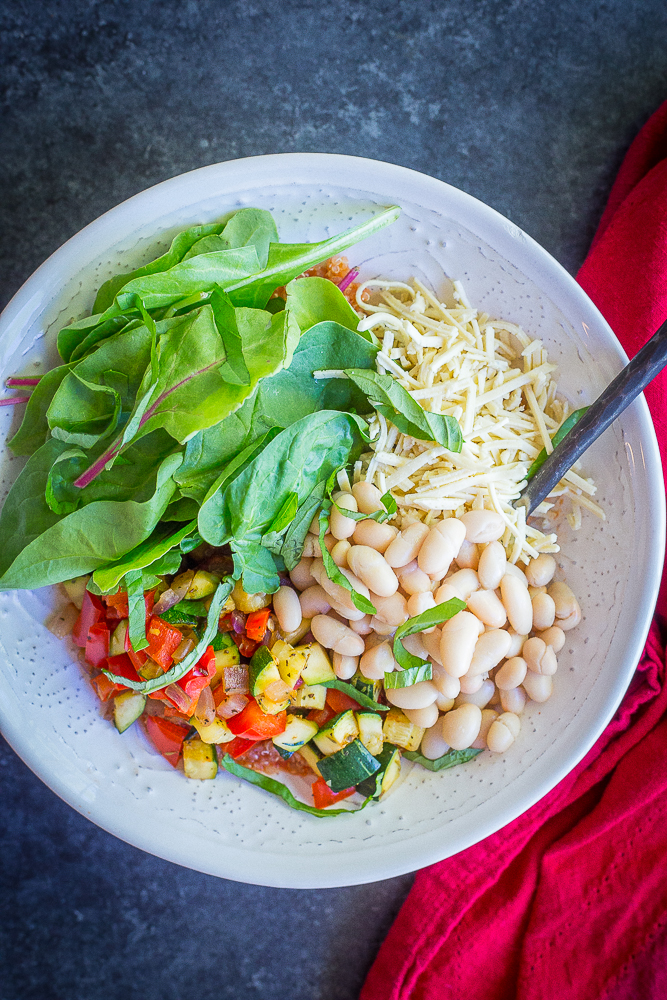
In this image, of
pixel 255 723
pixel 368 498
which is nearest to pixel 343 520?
pixel 368 498

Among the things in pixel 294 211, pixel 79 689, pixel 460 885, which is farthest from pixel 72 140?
pixel 460 885

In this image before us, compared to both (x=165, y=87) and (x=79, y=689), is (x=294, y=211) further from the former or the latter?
(x=79, y=689)

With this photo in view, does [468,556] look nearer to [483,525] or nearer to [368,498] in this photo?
Answer: [483,525]

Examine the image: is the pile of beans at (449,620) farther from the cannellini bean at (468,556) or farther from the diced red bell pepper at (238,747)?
the diced red bell pepper at (238,747)

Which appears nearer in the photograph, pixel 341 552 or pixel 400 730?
pixel 341 552

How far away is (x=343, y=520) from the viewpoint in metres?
1.12

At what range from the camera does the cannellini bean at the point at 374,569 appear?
3.61 ft

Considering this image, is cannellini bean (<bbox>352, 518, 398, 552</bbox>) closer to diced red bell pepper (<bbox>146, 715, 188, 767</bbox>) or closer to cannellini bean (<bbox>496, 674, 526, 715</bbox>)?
cannellini bean (<bbox>496, 674, 526, 715</bbox>)

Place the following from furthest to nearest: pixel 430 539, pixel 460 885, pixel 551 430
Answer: pixel 460 885 < pixel 551 430 < pixel 430 539

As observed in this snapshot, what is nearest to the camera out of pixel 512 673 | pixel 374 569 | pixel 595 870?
pixel 374 569

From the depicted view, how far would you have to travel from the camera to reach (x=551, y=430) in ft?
4.02

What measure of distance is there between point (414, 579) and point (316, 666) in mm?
230

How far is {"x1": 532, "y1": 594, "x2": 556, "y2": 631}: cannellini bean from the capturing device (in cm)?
121

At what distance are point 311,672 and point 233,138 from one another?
1.02m
